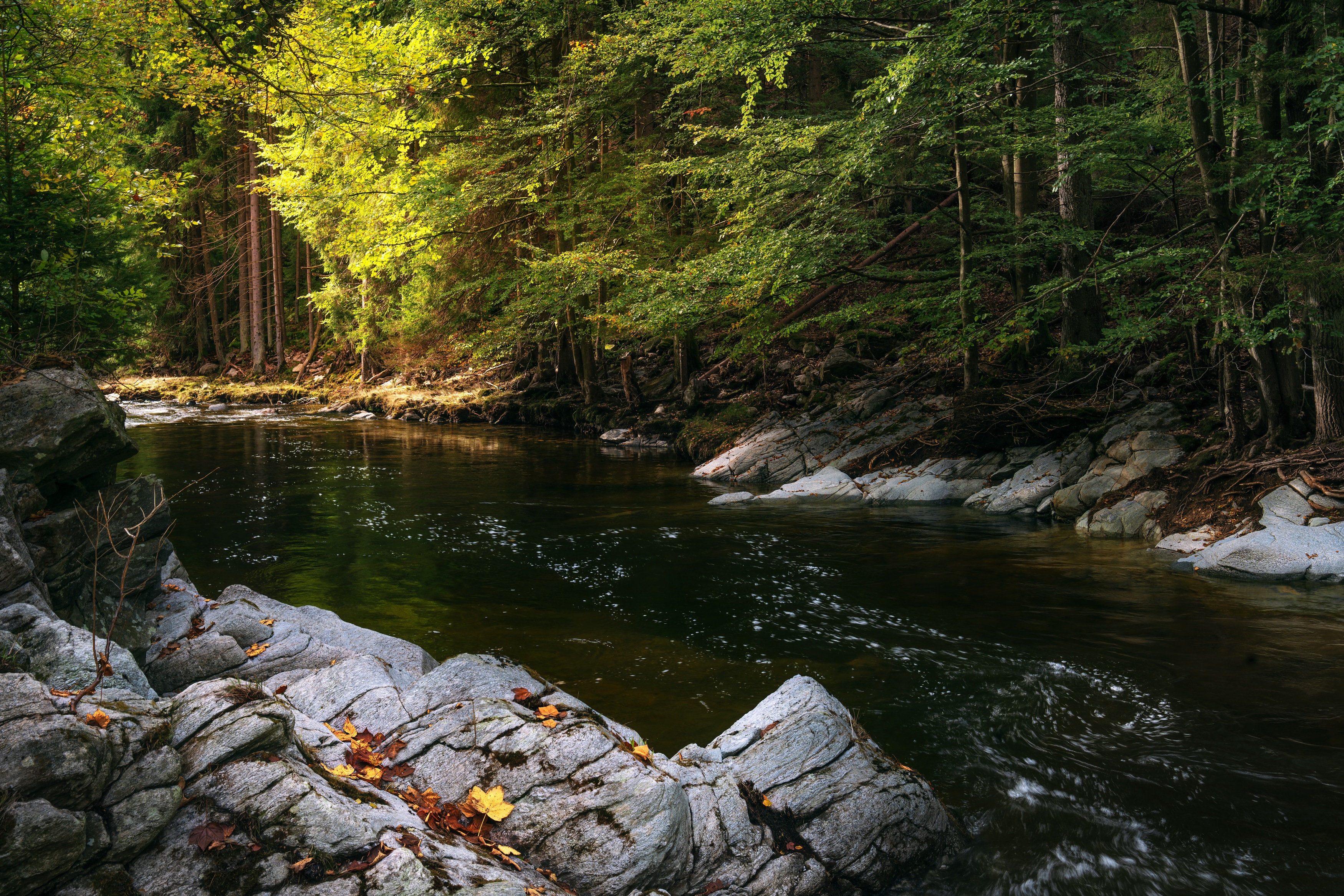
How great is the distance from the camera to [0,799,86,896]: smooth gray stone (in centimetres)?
246

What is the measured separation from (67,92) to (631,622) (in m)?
7.37

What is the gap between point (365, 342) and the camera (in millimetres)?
28578

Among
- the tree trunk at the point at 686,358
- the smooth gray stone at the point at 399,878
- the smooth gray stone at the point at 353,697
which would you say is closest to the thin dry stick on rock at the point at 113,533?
the smooth gray stone at the point at 353,697

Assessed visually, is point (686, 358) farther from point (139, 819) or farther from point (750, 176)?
point (139, 819)

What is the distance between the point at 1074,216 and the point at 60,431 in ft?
42.0

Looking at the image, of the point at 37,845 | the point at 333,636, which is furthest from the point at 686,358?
the point at 37,845

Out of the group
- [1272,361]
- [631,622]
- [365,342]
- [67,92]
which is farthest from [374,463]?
[1272,361]

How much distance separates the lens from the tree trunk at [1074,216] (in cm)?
1127

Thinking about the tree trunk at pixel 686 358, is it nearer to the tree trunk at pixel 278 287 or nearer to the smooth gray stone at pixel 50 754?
the smooth gray stone at pixel 50 754

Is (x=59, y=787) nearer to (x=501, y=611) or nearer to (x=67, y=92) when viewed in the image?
(x=501, y=611)

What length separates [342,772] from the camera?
3.50 meters

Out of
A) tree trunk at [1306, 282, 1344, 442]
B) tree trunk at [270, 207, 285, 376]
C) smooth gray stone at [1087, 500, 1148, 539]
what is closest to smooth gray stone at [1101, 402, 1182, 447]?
smooth gray stone at [1087, 500, 1148, 539]

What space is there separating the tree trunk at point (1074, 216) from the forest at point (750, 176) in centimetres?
6

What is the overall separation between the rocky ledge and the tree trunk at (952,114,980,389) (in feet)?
28.7
